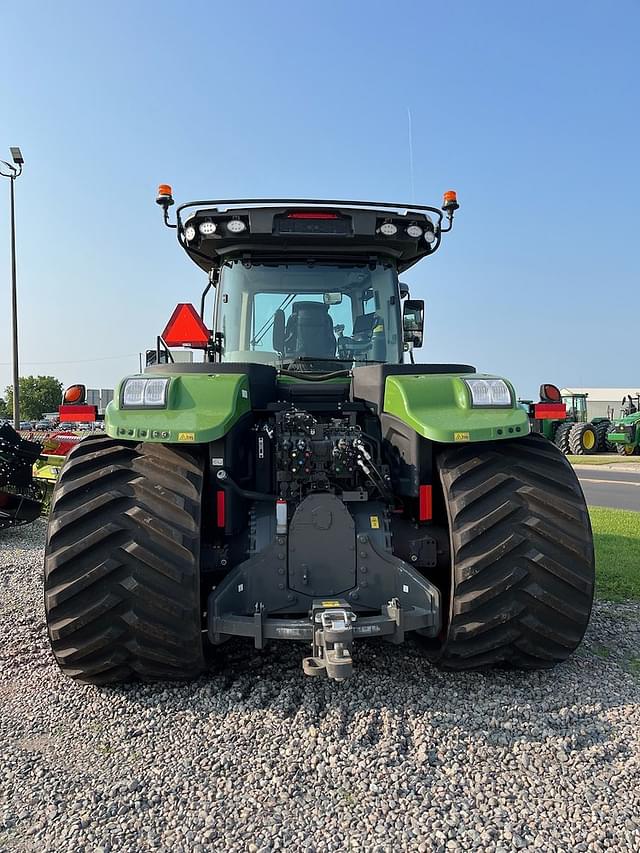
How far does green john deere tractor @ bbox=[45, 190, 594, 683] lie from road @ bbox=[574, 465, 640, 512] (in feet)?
30.2

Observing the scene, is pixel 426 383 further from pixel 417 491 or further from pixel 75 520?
pixel 75 520

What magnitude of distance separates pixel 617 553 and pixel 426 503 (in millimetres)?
4637

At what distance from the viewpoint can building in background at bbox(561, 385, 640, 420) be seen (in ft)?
181

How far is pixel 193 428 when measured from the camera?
3.01 meters

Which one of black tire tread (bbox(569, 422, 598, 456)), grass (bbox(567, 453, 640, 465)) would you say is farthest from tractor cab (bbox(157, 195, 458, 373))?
black tire tread (bbox(569, 422, 598, 456))

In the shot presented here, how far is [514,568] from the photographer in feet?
9.98

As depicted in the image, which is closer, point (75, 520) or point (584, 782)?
point (584, 782)

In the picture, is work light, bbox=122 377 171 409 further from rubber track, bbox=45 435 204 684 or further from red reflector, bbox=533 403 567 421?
red reflector, bbox=533 403 567 421

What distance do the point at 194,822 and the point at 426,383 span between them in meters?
2.24

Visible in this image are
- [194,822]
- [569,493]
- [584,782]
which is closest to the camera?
[194,822]

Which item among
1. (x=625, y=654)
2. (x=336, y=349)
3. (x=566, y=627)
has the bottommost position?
(x=625, y=654)

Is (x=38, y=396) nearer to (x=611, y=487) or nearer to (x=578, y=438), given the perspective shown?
(x=578, y=438)

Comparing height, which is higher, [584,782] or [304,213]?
[304,213]

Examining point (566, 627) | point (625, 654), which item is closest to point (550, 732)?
point (566, 627)
